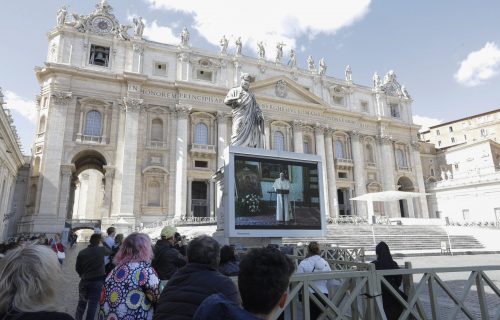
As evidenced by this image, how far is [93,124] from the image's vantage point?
91.8 feet

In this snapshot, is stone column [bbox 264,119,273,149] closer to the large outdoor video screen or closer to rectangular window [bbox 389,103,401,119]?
rectangular window [bbox 389,103,401,119]

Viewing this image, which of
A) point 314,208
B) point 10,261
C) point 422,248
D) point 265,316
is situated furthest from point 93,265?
point 422,248

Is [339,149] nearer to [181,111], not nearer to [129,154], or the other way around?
[181,111]

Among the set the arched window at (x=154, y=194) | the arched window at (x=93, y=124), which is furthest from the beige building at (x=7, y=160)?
the arched window at (x=154, y=194)

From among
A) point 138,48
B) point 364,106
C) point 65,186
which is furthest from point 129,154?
point 364,106

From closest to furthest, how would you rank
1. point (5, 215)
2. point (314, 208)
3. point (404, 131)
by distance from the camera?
point (314, 208), point (5, 215), point (404, 131)

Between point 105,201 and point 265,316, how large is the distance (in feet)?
89.7

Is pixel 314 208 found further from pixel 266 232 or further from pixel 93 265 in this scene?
pixel 93 265

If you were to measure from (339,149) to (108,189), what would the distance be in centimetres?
2501

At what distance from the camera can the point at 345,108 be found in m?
39.2

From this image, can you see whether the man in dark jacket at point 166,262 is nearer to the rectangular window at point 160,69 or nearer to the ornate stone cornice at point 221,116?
the ornate stone cornice at point 221,116

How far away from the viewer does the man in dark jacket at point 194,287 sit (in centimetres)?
236

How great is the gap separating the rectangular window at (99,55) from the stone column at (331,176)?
23758 mm

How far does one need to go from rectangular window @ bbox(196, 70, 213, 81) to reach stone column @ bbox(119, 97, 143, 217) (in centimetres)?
678
